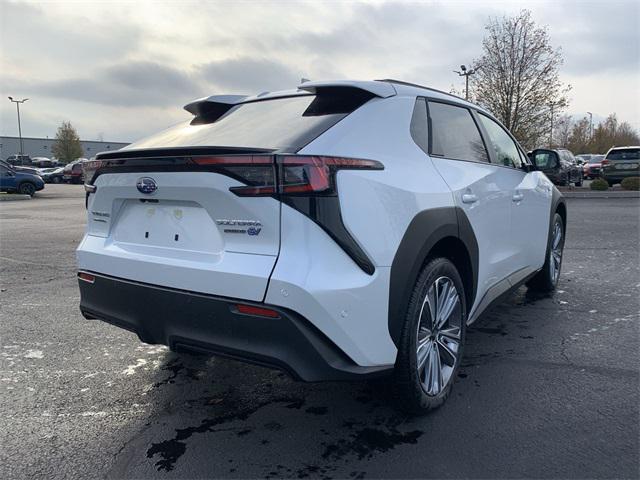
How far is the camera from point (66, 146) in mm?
77625

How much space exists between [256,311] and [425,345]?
1.10 meters

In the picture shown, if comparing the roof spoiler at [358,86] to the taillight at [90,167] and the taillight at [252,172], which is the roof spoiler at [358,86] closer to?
the taillight at [252,172]

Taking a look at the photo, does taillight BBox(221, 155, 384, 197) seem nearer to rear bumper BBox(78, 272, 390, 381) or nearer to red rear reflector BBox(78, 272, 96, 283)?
rear bumper BBox(78, 272, 390, 381)

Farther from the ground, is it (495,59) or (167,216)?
(495,59)

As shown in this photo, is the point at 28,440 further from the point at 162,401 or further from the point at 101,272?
the point at 101,272

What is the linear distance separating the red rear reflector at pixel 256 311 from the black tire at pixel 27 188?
24.9m

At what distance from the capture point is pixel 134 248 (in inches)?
113

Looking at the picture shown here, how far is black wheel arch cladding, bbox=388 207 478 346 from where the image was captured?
103 inches

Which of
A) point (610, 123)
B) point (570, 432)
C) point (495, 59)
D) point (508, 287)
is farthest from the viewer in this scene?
point (610, 123)

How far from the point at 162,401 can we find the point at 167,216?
1.19 m

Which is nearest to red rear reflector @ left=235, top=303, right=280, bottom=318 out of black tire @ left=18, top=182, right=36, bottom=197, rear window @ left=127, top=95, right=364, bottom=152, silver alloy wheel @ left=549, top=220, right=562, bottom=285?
rear window @ left=127, top=95, right=364, bottom=152

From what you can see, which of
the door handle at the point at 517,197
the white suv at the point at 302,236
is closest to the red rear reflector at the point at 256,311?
the white suv at the point at 302,236

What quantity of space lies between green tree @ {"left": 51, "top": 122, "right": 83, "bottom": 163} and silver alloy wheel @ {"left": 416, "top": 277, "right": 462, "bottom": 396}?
82.7 meters

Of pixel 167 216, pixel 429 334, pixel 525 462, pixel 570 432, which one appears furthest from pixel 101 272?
pixel 570 432
